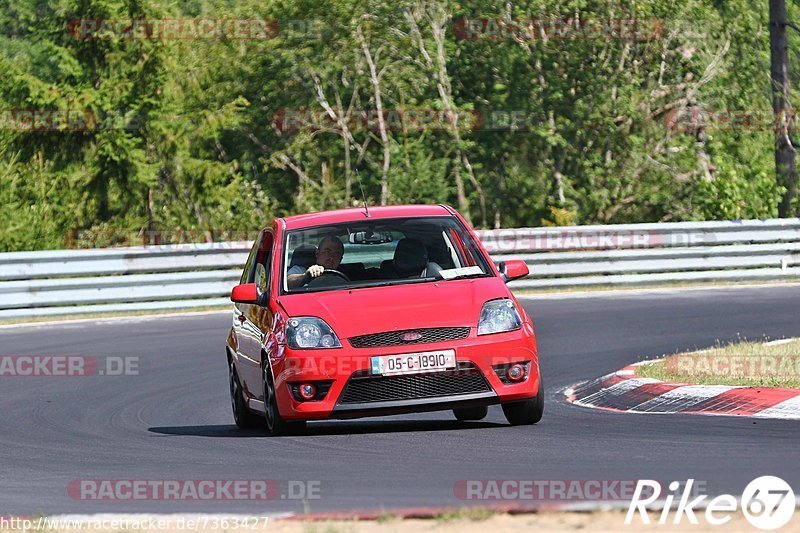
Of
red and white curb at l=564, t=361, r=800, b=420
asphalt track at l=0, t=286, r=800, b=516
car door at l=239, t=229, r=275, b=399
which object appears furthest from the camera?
car door at l=239, t=229, r=275, b=399

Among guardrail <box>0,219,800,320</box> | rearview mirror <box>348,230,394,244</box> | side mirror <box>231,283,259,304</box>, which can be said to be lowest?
guardrail <box>0,219,800,320</box>

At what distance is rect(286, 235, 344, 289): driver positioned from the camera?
10320 mm

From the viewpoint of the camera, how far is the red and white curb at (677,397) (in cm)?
958

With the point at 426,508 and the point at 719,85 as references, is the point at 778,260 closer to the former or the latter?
the point at 719,85

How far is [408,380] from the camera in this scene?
922cm

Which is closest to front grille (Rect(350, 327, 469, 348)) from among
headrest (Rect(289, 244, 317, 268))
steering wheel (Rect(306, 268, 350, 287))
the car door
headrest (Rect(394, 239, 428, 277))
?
the car door

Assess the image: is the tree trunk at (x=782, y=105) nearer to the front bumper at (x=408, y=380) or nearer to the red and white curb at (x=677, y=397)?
the red and white curb at (x=677, y=397)

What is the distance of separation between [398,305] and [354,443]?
0.93m

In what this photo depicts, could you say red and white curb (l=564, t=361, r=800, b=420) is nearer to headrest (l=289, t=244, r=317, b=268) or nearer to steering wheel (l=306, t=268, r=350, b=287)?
steering wheel (l=306, t=268, r=350, b=287)

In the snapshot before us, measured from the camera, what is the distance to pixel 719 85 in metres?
32.8

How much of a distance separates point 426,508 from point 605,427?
3.15m

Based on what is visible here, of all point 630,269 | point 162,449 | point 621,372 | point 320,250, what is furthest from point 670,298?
point 162,449

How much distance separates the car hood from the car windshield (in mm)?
227

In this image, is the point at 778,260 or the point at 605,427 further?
the point at 778,260
